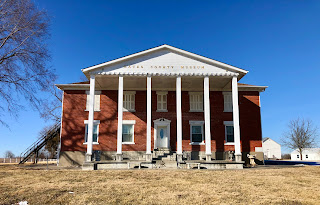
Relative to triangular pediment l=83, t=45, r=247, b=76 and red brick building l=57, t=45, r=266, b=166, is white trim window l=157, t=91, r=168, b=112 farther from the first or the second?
triangular pediment l=83, t=45, r=247, b=76

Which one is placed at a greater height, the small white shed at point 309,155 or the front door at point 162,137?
the front door at point 162,137

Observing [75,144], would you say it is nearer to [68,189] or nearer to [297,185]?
[68,189]

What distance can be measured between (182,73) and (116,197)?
45.1ft

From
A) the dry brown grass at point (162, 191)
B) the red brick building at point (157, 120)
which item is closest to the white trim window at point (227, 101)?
the red brick building at point (157, 120)

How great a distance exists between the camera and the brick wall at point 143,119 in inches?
963

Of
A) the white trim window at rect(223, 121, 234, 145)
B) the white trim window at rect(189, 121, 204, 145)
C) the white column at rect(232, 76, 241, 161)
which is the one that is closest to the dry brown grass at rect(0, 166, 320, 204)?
the white column at rect(232, 76, 241, 161)

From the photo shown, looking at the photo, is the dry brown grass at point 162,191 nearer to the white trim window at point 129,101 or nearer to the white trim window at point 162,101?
the white trim window at point 129,101

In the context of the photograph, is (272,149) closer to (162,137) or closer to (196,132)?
(196,132)

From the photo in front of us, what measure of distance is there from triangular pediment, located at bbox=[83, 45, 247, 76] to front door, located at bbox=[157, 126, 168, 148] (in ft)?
20.6

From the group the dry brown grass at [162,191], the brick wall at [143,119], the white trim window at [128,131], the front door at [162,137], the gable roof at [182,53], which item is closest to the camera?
the dry brown grass at [162,191]

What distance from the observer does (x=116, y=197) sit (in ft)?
29.4

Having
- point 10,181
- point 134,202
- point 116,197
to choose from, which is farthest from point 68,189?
point 10,181

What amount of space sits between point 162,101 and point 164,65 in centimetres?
496

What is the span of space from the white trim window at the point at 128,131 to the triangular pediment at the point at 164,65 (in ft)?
18.6
